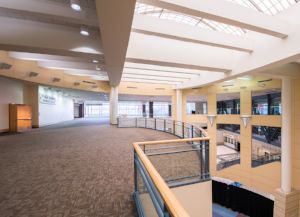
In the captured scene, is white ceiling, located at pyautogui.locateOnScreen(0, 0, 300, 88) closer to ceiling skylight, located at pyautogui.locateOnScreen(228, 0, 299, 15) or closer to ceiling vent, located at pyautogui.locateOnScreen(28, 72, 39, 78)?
ceiling skylight, located at pyautogui.locateOnScreen(228, 0, 299, 15)

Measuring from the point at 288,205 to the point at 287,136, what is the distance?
262 cm

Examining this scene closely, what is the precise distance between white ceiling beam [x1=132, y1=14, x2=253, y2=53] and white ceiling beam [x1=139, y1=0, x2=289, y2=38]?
763 mm

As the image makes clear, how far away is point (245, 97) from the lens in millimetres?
9914

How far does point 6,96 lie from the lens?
9.92 m

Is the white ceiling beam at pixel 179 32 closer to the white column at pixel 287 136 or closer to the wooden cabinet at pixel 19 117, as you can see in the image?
the white column at pixel 287 136

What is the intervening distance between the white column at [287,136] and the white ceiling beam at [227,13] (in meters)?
3.93

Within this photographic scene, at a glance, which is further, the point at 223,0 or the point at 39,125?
the point at 39,125

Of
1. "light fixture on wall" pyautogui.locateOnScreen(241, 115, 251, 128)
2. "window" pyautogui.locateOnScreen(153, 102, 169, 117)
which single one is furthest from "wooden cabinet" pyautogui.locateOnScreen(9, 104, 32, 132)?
"window" pyautogui.locateOnScreen(153, 102, 169, 117)

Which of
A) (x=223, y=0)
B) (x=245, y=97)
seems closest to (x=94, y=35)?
(x=223, y=0)

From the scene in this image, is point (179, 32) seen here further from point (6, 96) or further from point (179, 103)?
point (6, 96)

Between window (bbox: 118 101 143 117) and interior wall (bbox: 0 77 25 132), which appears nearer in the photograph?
interior wall (bbox: 0 77 25 132)

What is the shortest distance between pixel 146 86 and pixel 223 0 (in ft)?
34.6

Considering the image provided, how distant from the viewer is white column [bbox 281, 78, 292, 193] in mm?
6621

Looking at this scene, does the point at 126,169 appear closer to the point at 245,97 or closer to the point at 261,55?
the point at 261,55
